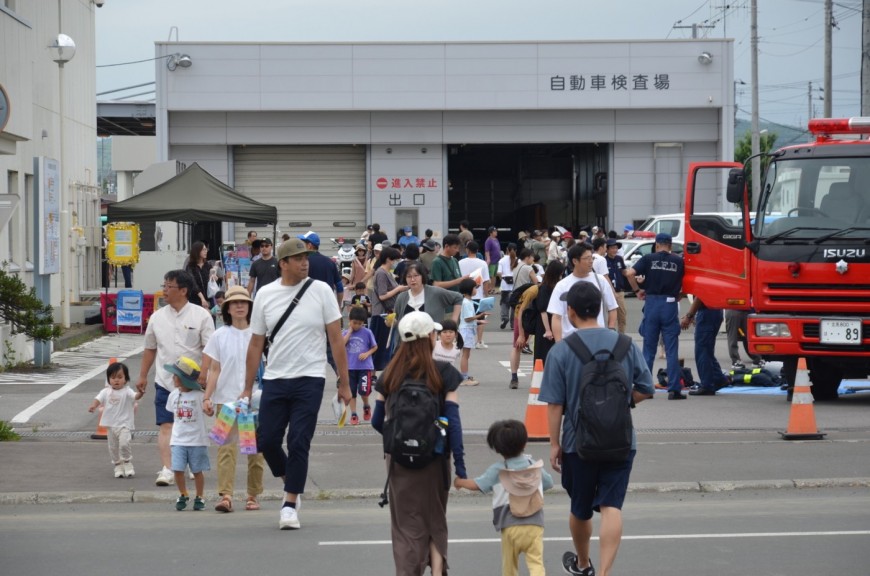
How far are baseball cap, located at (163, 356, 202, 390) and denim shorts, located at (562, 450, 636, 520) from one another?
332cm

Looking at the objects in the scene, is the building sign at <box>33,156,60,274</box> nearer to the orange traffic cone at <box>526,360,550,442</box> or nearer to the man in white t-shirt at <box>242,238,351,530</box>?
the orange traffic cone at <box>526,360,550,442</box>

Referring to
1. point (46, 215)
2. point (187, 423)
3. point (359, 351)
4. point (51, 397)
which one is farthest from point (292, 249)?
point (46, 215)

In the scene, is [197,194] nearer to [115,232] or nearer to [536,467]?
[115,232]

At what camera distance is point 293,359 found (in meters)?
8.20

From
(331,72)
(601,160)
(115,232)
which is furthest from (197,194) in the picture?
(601,160)

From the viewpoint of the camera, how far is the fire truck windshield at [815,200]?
13.8 metres

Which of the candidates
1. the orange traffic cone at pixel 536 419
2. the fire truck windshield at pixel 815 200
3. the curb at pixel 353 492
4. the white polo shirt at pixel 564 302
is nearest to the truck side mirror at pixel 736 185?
the fire truck windshield at pixel 815 200

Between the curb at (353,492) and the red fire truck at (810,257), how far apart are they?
3.88 meters

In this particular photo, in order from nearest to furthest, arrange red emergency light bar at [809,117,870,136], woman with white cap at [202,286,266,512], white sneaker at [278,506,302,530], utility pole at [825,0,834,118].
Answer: white sneaker at [278,506,302,530] < woman with white cap at [202,286,266,512] < red emergency light bar at [809,117,870,136] < utility pole at [825,0,834,118]

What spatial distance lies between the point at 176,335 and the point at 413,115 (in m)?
35.1

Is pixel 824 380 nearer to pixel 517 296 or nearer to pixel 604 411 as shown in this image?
pixel 517 296

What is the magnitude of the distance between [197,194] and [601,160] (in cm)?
2741

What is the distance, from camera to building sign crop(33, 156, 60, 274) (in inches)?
688

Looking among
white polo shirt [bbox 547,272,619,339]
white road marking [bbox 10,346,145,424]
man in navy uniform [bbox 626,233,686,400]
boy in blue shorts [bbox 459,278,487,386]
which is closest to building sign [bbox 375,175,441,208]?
white road marking [bbox 10,346,145,424]
